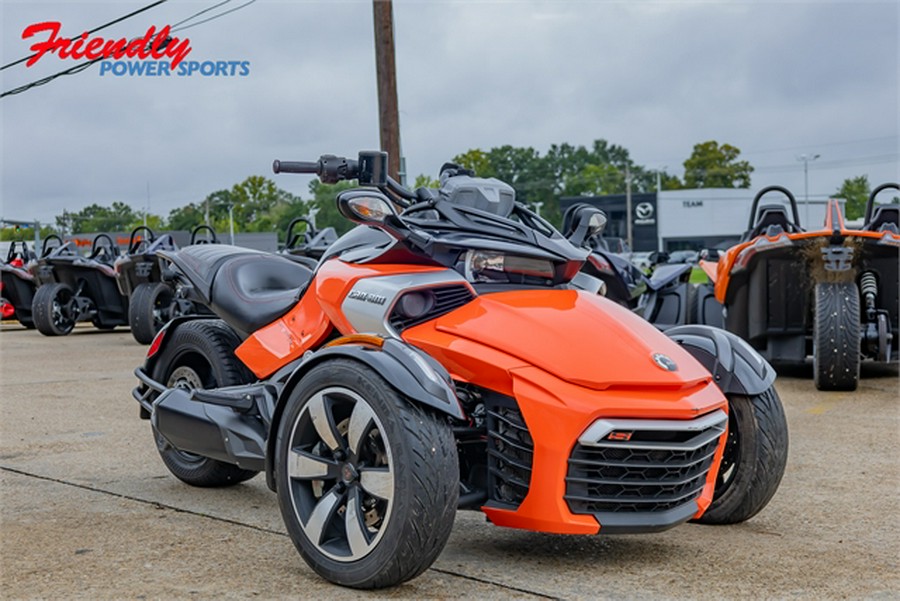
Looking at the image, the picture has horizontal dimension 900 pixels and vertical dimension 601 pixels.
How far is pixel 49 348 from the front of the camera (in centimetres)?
1490

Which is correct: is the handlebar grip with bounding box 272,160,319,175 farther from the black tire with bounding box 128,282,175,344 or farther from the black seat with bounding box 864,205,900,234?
the black tire with bounding box 128,282,175,344

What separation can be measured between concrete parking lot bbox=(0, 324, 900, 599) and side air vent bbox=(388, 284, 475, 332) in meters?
0.86

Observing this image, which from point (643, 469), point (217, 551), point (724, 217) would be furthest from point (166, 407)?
point (724, 217)

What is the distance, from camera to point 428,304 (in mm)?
4012

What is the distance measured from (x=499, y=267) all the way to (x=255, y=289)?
148cm

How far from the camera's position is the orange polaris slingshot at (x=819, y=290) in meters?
8.55

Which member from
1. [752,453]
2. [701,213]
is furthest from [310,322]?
[701,213]

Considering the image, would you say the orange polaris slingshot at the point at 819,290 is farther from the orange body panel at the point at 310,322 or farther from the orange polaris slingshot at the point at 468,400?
the orange body panel at the point at 310,322

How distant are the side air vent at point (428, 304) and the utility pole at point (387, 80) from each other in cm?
1054

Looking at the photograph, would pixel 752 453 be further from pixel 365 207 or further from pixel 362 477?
pixel 365 207

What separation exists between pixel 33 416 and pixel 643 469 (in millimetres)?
5579

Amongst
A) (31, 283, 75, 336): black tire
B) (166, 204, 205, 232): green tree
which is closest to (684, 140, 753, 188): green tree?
(166, 204, 205, 232): green tree

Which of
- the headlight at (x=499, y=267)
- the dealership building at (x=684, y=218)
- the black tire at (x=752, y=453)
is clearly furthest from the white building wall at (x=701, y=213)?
the headlight at (x=499, y=267)

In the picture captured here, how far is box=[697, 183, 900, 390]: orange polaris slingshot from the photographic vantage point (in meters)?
8.55
